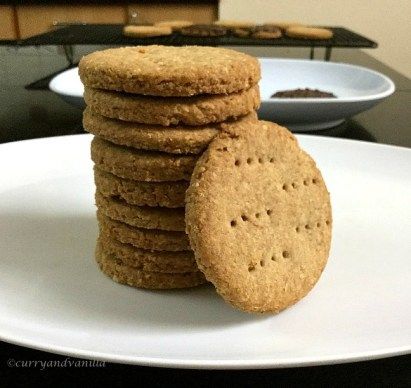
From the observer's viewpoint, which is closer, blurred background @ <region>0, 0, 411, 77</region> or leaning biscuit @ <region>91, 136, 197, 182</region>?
leaning biscuit @ <region>91, 136, 197, 182</region>

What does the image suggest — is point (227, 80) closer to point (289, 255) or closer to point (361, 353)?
point (289, 255)

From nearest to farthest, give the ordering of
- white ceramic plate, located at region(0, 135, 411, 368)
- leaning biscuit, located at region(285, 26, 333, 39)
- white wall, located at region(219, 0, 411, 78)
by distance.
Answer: white ceramic plate, located at region(0, 135, 411, 368) < leaning biscuit, located at region(285, 26, 333, 39) < white wall, located at region(219, 0, 411, 78)

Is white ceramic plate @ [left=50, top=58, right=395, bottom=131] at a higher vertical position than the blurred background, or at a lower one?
higher

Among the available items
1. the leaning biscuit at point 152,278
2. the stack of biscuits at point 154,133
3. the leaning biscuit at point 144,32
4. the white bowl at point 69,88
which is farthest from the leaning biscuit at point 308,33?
the leaning biscuit at point 152,278

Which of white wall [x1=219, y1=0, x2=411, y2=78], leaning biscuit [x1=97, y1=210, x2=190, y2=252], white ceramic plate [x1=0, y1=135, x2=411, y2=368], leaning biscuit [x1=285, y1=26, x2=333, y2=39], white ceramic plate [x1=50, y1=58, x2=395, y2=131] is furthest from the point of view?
white wall [x1=219, y1=0, x2=411, y2=78]

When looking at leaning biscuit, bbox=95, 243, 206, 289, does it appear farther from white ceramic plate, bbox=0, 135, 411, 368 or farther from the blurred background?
the blurred background

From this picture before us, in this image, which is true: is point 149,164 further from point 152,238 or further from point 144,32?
point 144,32

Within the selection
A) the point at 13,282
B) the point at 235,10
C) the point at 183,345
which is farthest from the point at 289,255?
the point at 235,10

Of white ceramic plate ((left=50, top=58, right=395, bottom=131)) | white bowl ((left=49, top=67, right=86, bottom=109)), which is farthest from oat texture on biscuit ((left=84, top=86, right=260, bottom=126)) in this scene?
white bowl ((left=49, top=67, right=86, bottom=109))

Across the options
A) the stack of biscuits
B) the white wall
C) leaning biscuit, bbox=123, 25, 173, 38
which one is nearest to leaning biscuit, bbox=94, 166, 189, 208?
the stack of biscuits

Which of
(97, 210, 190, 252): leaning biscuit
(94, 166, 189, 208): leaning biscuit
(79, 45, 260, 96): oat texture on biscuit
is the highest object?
(79, 45, 260, 96): oat texture on biscuit
